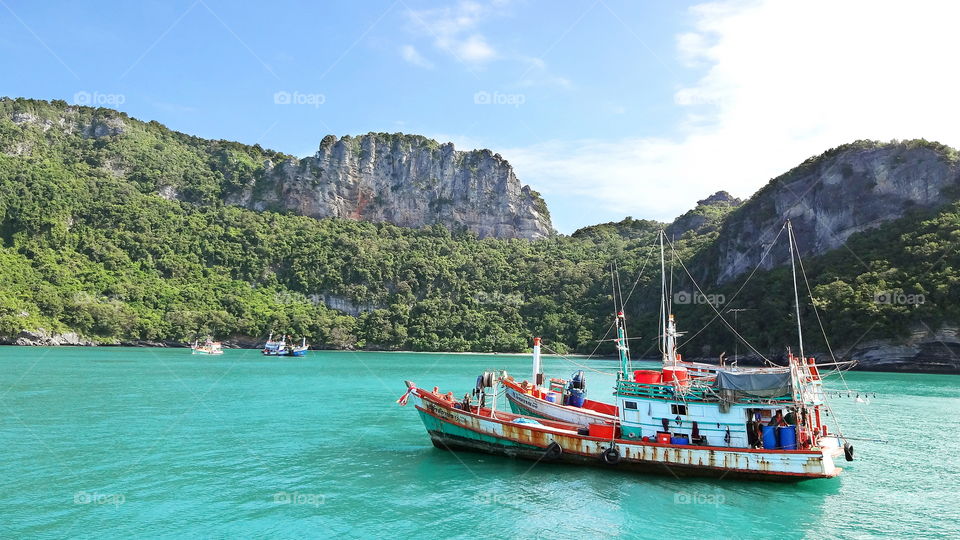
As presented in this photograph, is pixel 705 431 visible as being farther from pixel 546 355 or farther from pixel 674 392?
pixel 546 355

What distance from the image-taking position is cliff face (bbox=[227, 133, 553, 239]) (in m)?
174

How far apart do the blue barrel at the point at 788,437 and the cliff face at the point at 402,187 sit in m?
164

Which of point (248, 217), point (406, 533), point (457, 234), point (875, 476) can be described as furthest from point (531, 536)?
point (457, 234)

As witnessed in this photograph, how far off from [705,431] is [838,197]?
101865 millimetres

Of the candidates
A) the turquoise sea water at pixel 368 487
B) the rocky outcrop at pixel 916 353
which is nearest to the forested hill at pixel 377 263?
the rocky outcrop at pixel 916 353

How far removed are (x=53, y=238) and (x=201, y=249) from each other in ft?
93.2

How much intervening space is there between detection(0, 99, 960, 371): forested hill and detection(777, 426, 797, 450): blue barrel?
6755cm

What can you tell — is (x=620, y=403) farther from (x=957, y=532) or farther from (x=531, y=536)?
(x=957, y=532)

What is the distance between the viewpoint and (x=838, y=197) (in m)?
107

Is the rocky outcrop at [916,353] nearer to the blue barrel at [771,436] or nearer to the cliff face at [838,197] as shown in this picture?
the cliff face at [838,197]

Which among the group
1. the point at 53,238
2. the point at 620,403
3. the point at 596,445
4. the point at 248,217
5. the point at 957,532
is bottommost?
the point at 957,532

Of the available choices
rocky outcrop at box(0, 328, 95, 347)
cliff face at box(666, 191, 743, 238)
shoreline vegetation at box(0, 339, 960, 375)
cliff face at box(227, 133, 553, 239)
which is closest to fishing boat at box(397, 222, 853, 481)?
shoreline vegetation at box(0, 339, 960, 375)

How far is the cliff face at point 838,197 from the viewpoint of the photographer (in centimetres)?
9638

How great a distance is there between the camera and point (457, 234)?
616 ft
